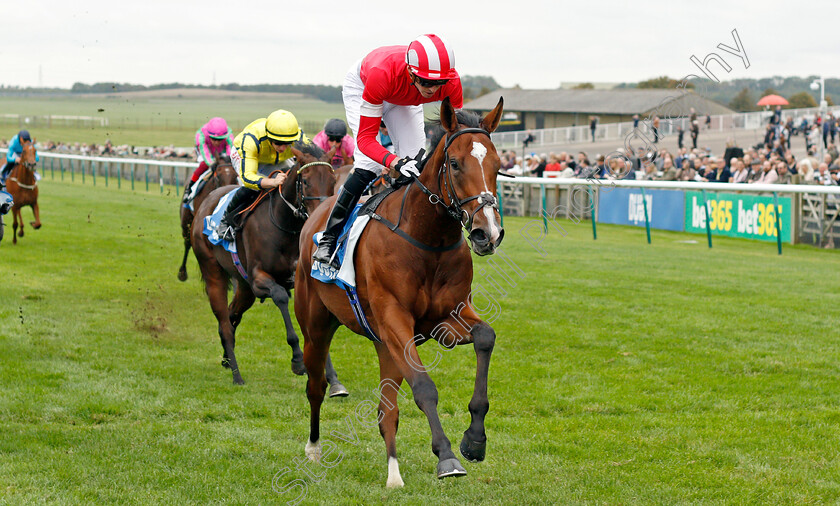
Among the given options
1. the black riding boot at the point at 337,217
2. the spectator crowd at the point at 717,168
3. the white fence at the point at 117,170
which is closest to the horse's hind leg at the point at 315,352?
the black riding boot at the point at 337,217

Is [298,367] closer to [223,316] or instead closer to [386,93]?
[223,316]

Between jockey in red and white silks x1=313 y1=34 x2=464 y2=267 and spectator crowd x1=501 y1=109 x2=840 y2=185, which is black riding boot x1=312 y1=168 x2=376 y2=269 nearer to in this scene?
jockey in red and white silks x1=313 y1=34 x2=464 y2=267

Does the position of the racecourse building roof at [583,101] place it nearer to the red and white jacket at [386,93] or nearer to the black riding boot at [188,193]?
the black riding boot at [188,193]

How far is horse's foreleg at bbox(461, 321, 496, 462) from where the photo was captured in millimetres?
3664

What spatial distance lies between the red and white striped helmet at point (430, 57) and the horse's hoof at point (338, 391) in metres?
2.79

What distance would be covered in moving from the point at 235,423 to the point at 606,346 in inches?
138

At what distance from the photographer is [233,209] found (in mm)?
7492

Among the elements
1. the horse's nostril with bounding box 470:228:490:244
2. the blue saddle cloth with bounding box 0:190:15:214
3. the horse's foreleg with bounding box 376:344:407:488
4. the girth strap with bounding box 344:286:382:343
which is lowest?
the horse's foreleg with bounding box 376:344:407:488

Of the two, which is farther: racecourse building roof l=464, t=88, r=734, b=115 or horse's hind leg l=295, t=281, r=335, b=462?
racecourse building roof l=464, t=88, r=734, b=115

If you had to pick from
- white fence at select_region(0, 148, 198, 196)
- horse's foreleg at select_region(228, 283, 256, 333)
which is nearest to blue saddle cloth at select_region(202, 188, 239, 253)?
horse's foreleg at select_region(228, 283, 256, 333)

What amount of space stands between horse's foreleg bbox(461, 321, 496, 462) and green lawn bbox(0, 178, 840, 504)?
695mm

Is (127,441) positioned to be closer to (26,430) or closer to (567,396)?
(26,430)

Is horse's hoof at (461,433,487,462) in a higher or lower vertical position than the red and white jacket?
lower

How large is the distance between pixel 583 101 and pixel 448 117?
52540 mm
